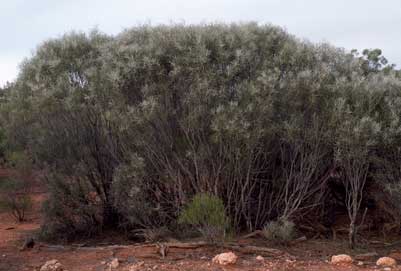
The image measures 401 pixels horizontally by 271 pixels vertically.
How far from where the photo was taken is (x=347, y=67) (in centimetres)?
1009

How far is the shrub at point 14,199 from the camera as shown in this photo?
14.8 meters

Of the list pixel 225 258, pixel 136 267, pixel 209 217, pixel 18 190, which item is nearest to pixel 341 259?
pixel 225 258

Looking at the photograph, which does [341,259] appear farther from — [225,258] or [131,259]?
[131,259]

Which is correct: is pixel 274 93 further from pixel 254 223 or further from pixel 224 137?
pixel 254 223

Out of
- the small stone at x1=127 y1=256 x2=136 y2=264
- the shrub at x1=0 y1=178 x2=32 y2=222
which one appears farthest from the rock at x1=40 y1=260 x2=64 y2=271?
the shrub at x1=0 y1=178 x2=32 y2=222

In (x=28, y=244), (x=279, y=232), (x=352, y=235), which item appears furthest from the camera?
(x=28, y=244)

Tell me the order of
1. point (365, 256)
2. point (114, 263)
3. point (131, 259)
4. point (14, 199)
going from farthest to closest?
point (14, 199), point (365, 256), point (131, 259), point (114, 263)

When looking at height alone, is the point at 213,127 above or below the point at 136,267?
above

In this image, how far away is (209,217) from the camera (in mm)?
8875

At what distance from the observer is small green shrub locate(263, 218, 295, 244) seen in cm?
929

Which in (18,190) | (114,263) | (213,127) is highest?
(213,127)

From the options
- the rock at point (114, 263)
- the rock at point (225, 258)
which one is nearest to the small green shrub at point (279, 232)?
the rock at point (225, 258)

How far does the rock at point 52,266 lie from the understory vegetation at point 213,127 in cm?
191

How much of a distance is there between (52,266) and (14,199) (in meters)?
6.96
